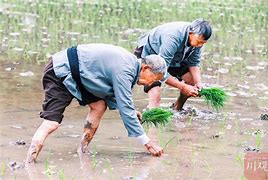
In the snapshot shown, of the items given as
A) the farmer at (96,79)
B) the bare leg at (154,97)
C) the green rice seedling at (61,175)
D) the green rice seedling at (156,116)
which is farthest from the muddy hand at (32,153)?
the bare leg at (154,97)

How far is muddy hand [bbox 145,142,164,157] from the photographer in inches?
210

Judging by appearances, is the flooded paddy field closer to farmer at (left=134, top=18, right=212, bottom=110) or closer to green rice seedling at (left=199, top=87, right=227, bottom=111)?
green rice seedling at (left=199, top=87, right=227, bottom=111)

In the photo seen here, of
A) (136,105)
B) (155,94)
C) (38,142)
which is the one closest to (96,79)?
(38,142)

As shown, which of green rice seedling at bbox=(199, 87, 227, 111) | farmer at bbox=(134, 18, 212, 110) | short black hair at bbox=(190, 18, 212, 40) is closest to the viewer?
short black hair at bbox=(190, 18, 212, 40)

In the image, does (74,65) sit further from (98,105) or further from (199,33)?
(199,33)

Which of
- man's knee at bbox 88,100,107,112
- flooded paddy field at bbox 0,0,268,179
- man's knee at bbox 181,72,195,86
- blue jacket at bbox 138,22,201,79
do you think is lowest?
flooded paddy field at bbox 0,0,268,179

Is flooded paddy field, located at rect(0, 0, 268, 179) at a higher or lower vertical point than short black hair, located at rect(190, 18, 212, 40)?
lower

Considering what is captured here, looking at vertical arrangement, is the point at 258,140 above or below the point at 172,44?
below

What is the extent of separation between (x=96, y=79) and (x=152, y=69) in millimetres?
445

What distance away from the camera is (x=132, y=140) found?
5.95m

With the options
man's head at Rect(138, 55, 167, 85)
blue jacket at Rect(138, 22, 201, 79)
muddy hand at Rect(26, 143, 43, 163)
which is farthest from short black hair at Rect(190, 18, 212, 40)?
muddy hand at Rect(26, 143, 43, 163)

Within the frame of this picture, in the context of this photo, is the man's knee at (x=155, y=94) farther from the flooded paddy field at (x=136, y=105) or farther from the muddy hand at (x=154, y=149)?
the muddy hand at (x=154, y=149)

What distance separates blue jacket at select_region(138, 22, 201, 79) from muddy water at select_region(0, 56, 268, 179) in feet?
2.06

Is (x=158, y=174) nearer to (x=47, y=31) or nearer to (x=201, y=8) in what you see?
(x=47, y=31)
